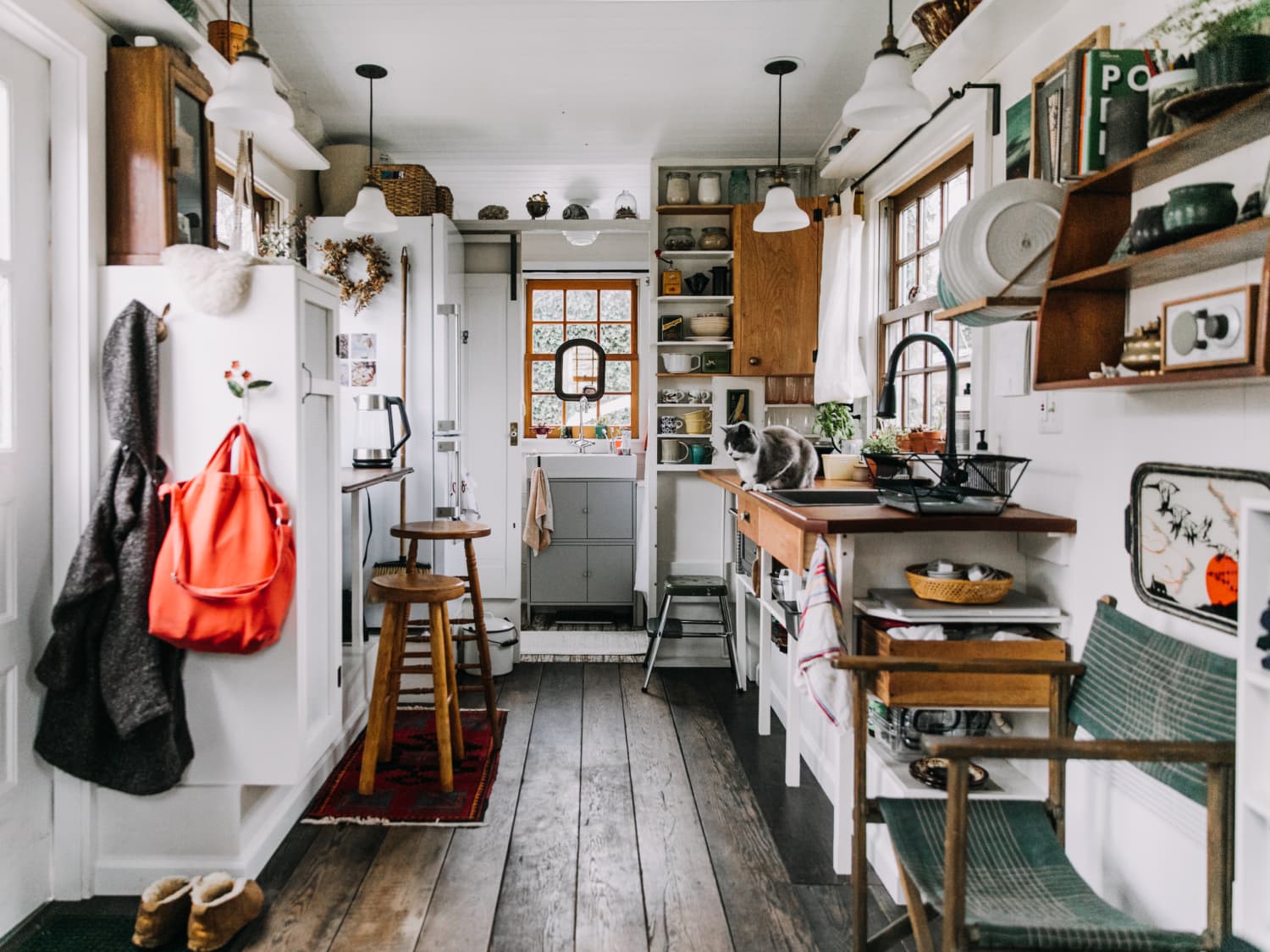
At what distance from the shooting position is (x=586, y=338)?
19.4 feet

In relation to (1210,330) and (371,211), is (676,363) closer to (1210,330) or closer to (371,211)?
(371,211)

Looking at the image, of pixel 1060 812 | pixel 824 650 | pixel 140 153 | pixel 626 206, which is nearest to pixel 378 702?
pixel 824 650

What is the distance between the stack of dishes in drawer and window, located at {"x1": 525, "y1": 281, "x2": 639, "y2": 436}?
159 cm

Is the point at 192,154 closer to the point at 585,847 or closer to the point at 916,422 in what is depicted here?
the point at 585,847

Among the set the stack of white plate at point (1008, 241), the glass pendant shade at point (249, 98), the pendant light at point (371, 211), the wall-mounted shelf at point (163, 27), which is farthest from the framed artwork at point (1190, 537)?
the pendant light at point (371, 211)

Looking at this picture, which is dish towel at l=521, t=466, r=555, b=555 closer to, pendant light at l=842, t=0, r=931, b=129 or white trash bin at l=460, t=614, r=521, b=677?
white trash bin at l=460, t=614, r=521, b=677

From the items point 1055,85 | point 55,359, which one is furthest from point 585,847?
point 1055,85

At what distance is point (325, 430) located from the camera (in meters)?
2.63

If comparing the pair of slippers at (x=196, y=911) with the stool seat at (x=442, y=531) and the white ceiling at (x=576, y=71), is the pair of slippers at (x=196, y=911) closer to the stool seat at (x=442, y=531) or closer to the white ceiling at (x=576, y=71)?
the stool seat at (x=442, y=531)

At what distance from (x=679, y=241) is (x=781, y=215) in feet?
3.26

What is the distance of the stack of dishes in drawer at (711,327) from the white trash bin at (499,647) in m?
1.75

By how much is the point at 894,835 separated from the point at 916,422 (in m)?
2.17

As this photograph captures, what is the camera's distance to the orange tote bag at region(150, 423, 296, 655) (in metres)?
2.08

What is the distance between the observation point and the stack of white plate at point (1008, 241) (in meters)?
2.01
